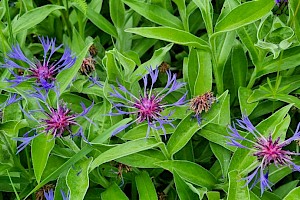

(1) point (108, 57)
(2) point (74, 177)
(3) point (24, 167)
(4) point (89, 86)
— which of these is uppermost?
(1) point (108, 57)

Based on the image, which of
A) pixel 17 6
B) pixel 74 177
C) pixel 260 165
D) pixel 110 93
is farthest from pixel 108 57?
pixel 17 6

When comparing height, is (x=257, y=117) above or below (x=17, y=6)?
below

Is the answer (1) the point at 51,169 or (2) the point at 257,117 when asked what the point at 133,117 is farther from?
(2) the point at 257,117

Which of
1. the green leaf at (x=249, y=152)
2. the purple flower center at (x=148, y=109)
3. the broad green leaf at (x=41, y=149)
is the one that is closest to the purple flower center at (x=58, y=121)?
the broad green leaf at (x=41, y=149)

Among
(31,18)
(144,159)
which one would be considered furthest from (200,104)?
(31,18)

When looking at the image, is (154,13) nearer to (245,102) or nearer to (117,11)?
(117,11)

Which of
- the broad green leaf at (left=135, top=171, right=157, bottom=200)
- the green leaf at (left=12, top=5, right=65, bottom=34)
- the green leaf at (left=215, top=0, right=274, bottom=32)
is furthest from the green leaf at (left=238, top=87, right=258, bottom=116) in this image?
the green leaf at (left=12, top=5, right=65, bottom=34)
